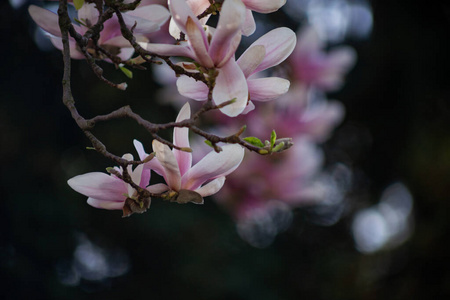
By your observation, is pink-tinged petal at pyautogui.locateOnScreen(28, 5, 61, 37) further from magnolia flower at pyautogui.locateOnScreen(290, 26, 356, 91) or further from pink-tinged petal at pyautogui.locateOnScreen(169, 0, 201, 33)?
magnolia flower at pyautogui.locateOnScreen(290, 26, 356, 91)

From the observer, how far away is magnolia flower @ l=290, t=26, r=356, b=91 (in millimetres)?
1540

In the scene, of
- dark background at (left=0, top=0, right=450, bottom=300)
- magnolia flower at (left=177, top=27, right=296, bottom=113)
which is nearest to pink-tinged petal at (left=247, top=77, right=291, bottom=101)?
magnolia flower at (left=177, top=27, right=296, bottom=113)

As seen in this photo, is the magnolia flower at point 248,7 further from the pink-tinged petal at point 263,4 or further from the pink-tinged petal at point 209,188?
the pink-tinged petal at point 209,188

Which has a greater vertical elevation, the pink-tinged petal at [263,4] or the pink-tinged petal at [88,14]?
the pink-tinged petal at [263,4]

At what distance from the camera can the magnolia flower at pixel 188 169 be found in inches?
19.4

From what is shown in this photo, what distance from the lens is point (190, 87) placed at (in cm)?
50

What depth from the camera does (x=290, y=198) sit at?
1552mm

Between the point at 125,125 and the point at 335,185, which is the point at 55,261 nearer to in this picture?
the point at 125,125

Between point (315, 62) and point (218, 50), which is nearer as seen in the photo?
point (218, 50)

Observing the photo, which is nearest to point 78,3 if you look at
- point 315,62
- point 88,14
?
point 88,14

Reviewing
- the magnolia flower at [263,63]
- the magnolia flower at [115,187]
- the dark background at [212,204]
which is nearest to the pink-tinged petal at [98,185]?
the magnolia flower at [115,187]

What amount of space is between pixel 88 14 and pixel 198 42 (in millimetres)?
157

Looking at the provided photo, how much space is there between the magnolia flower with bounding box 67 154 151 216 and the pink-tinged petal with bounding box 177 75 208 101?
0.08 metres

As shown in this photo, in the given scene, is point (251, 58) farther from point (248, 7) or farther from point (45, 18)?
point (45, 18)
